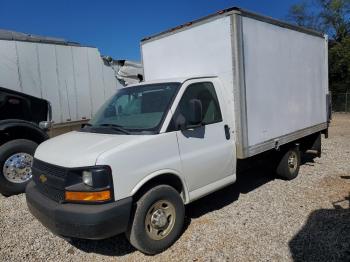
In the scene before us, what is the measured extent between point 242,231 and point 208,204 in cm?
111

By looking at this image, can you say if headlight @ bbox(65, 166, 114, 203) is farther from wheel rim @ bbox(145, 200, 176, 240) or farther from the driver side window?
the driver side window

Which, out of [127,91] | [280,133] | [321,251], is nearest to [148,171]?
[127,91]

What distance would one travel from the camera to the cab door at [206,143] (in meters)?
4.29

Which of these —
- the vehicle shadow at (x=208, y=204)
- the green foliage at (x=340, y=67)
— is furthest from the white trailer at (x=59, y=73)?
the green foliage at (x=340, y=67)

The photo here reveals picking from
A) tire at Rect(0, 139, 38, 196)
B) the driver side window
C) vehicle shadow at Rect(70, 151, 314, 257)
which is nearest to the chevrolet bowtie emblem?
vehicle shadow at Rect(70, 151, 314, 257)

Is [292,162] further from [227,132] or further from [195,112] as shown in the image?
[195,112]

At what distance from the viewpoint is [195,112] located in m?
4.18

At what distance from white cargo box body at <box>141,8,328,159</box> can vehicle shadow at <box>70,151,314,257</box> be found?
40.7 inches

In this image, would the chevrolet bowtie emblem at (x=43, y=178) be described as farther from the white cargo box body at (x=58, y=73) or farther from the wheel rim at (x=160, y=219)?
the white cargo box body at (x=58, y=73)

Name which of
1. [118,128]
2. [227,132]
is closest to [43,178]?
[118,128]

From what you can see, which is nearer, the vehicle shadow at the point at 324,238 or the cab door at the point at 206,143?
the vehicle shadow at the point at 324,238

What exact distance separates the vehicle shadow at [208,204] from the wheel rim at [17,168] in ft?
8.35

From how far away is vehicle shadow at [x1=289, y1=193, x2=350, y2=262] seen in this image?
3.82 metres

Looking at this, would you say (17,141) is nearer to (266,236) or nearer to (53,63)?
(53,63)
